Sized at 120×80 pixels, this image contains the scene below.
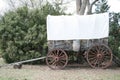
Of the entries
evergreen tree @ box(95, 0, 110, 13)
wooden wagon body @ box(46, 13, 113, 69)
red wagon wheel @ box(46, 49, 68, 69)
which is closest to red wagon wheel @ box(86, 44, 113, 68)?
wooden wagon body @ box(46, 13, 113, 69)

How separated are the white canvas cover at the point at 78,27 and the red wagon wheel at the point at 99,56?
0.50 meters

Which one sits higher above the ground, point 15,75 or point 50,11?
point 50,11

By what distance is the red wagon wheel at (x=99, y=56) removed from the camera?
1386cm

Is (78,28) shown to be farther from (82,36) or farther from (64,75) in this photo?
(64,75)

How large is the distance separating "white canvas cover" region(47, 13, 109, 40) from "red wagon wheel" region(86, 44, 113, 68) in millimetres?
499

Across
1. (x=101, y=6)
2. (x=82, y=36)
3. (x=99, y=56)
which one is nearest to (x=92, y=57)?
(x=99, y=56)

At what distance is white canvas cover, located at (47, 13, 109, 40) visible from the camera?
14031 mm

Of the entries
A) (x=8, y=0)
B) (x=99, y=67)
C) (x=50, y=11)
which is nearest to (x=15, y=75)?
(x=99, y=67)

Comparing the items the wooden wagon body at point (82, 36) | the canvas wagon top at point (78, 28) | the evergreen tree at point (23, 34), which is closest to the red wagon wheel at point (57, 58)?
the wooden wagon body at point (82, 36)

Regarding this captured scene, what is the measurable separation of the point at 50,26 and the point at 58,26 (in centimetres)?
36

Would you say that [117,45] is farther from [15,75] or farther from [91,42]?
[15,75]

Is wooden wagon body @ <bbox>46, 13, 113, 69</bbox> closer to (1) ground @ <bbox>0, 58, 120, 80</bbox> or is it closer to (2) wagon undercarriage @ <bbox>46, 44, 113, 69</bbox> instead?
(2) wagon undercarriage @ <bbox>46, 44, 113, 69</bbox>

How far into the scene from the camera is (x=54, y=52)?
1416 cm

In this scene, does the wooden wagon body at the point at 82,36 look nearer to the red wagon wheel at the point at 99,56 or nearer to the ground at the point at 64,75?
the red wagon wheel at the point at 99,56
